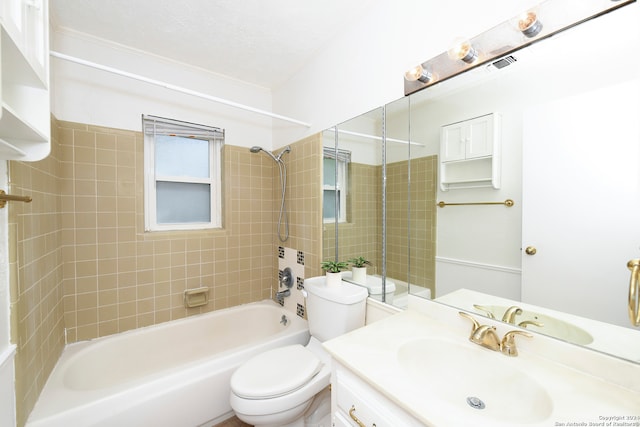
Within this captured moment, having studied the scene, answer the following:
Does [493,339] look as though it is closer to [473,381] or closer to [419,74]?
[473,381]

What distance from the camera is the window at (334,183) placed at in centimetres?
173

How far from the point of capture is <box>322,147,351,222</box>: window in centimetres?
173

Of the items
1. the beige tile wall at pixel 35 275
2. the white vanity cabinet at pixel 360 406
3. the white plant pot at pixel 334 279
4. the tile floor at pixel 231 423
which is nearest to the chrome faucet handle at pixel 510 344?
the white vanity cabinet at pixel 360 406

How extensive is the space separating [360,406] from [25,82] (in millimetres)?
1475

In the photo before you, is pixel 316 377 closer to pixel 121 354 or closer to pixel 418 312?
pixel 418 312

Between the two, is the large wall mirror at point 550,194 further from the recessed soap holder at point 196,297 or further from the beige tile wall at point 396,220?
the recessed soap holder at point 196,297

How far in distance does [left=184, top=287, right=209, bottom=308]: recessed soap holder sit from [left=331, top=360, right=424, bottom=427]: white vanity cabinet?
1492 mm

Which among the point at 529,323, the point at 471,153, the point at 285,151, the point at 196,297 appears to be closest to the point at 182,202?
the point at 196,297

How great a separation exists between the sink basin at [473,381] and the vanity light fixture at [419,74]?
1.13 m

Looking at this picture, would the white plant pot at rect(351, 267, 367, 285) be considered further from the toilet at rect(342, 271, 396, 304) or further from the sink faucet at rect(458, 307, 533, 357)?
the sink faucet at rect(458, 307, 533, 357)

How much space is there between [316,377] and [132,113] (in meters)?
2.12

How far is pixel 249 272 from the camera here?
2.31 meters

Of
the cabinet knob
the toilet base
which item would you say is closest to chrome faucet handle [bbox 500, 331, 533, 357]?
the cabinet knob

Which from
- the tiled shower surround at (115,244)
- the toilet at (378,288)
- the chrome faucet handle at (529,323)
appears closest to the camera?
the chrome faucet handle at (529,323)
